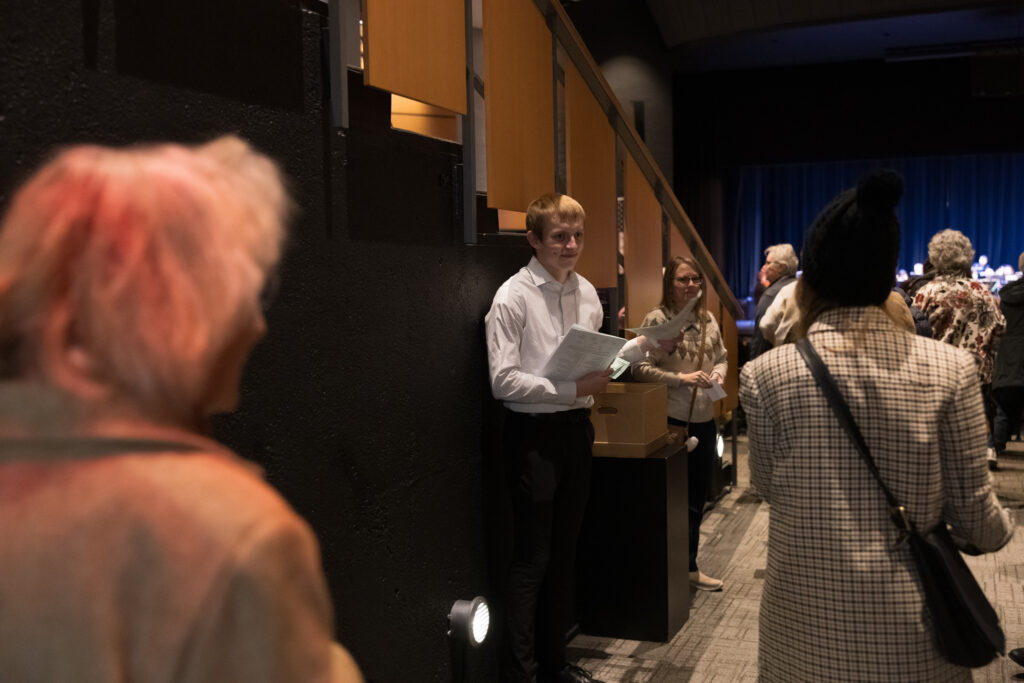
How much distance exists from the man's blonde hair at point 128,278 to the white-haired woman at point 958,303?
228 inches

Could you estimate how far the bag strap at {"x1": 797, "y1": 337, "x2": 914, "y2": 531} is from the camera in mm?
1823

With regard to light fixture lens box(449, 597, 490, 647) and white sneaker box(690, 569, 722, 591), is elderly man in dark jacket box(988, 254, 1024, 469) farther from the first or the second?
light fixture lens box(449, 597, 490, 647)

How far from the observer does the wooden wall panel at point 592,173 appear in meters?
4.11

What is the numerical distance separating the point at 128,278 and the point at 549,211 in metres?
2.58

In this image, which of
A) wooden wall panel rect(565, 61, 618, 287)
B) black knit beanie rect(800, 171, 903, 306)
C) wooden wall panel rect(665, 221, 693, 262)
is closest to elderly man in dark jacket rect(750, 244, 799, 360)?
wooden wall panel rect(665, 221, 693, 262)

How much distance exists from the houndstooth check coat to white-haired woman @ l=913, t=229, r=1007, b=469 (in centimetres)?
440

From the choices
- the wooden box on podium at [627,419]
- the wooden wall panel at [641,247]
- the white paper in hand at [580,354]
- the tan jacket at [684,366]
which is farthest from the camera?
the wooden wall panel at [641,247]

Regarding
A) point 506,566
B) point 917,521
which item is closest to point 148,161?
point 917,521

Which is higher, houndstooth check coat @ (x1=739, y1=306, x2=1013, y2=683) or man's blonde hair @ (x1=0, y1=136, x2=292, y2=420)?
man's blonde hair @ (x1=0, y1=136, x2=292, y2=420)

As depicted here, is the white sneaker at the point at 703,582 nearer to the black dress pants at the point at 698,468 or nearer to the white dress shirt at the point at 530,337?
the black dress pants at the point at 698,468

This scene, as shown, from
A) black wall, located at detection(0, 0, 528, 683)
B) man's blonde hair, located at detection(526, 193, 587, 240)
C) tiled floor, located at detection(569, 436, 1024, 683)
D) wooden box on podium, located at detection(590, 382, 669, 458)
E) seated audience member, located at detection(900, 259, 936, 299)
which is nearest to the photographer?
black wall, located at detection(0, 0, 528, 683)

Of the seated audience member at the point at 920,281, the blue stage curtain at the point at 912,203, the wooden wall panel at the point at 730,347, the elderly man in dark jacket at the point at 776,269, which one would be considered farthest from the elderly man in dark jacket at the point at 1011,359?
the blue stage curtain at the point at 912,203

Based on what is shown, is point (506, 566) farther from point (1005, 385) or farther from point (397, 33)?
point (1005, 385)

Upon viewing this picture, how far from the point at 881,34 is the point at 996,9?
5.10ft
